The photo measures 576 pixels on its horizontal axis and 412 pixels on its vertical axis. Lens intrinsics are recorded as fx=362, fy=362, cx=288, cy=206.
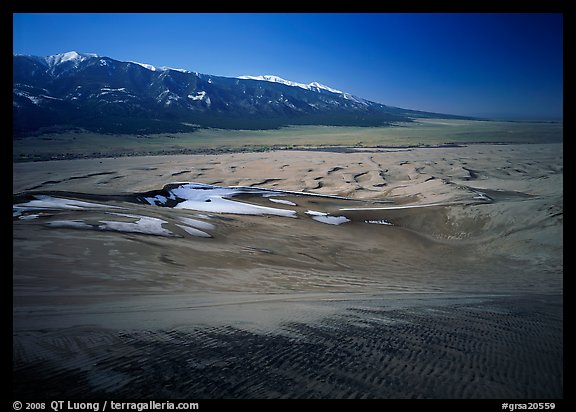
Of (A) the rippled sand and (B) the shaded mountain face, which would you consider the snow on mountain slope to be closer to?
(B) the shaded mountain face

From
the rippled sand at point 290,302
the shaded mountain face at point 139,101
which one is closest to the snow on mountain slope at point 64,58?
the shaded mountain face at point 139,101

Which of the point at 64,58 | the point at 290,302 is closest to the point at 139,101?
the point at 64,58

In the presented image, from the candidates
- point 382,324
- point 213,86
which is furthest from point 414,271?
point 213,86

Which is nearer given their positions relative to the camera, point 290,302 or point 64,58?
A: point 290,302

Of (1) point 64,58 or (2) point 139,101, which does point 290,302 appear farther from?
(1) point 64,58

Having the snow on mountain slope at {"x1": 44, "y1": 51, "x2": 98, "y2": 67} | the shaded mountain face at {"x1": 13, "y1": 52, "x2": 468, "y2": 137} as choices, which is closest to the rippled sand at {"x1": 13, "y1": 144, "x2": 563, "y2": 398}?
the shaded mountain face at {"x1": 13, "y1": 52, "x2": 468, "y2": 137}
